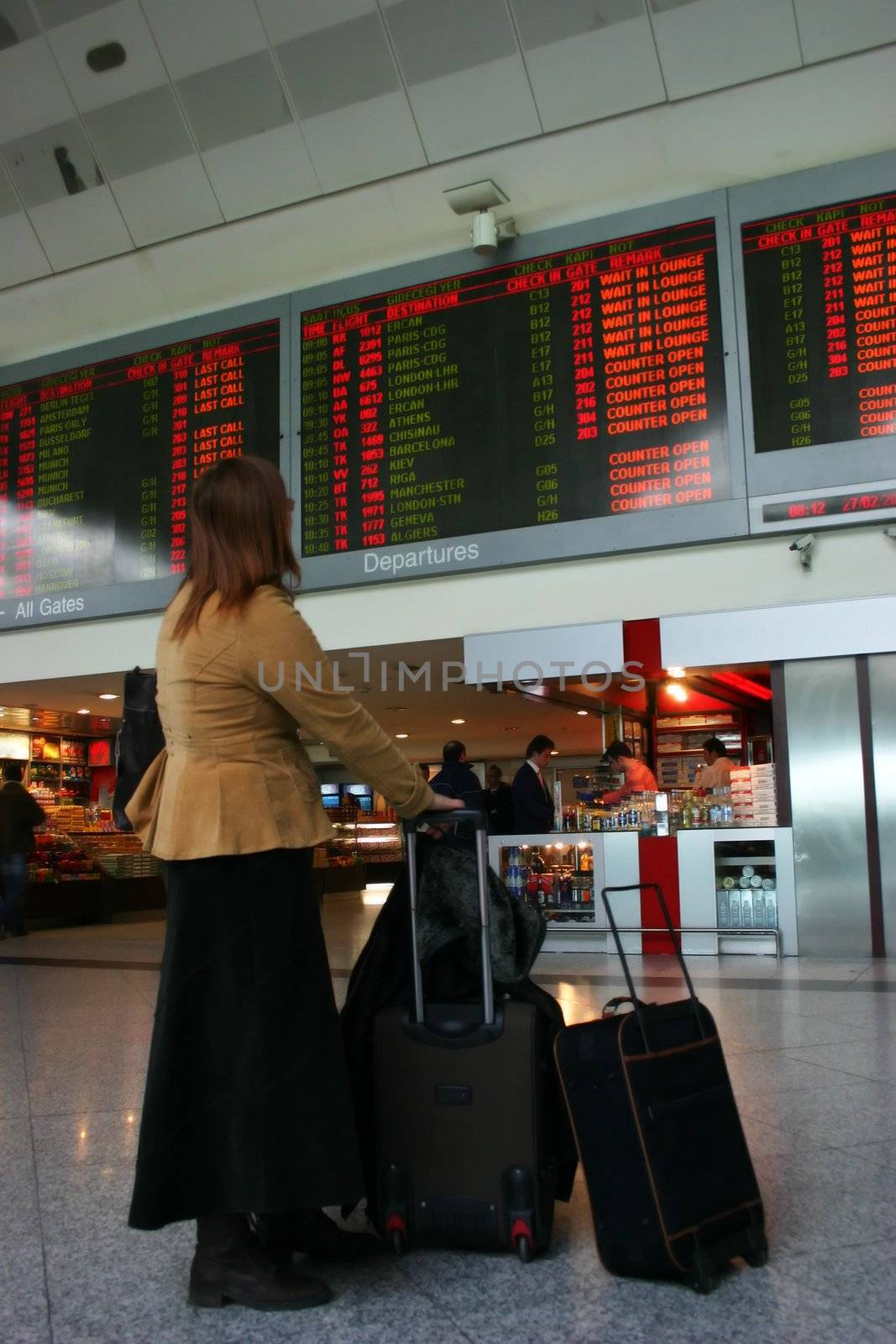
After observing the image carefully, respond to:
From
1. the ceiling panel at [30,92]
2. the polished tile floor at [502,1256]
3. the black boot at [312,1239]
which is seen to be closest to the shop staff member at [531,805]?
the polished tile floor at [502,1256]

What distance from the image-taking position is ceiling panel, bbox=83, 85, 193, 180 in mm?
7730

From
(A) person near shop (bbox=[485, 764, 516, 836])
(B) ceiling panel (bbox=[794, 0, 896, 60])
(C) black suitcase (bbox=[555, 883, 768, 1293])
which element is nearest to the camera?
(C) black suitcase (bbox=[555, 883, 768, 1293])

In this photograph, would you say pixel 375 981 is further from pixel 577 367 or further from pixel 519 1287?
→ pixel 577 367

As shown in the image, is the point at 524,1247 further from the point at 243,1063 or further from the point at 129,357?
the point at 129,357

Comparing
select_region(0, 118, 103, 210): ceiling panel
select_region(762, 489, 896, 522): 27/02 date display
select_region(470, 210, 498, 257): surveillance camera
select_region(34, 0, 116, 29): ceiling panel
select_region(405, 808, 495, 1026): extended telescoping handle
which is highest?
select_region(34, 0, 116, 29): ceiling panel

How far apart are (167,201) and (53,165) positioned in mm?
874

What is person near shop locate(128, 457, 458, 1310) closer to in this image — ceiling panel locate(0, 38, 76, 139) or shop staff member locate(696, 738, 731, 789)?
shop staff member locate(696, 738, 731, 789)

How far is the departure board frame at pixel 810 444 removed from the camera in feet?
21.6

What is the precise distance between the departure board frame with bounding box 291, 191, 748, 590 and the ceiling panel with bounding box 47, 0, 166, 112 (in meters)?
1.76

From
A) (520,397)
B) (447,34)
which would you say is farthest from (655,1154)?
(447,34)

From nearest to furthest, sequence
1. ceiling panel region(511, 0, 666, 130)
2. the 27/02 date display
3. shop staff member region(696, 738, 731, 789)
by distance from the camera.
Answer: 1. the 27/02 date display
2. ceiling panel region(511, 0, 666, 130)
3. shop staff member region(696, 738, 731, 789)

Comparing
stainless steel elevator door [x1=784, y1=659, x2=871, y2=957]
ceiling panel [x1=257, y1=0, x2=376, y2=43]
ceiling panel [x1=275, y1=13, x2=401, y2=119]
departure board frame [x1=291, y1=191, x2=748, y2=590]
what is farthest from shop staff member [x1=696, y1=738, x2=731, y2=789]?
ceiling panel [x1=257, y1=0, x2=376, y2=43]

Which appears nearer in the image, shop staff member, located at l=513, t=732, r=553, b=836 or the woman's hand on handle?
the woman's hand on handle

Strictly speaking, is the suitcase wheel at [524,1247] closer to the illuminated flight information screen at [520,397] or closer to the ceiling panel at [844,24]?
the illuminated flight information screen at [520,397]
